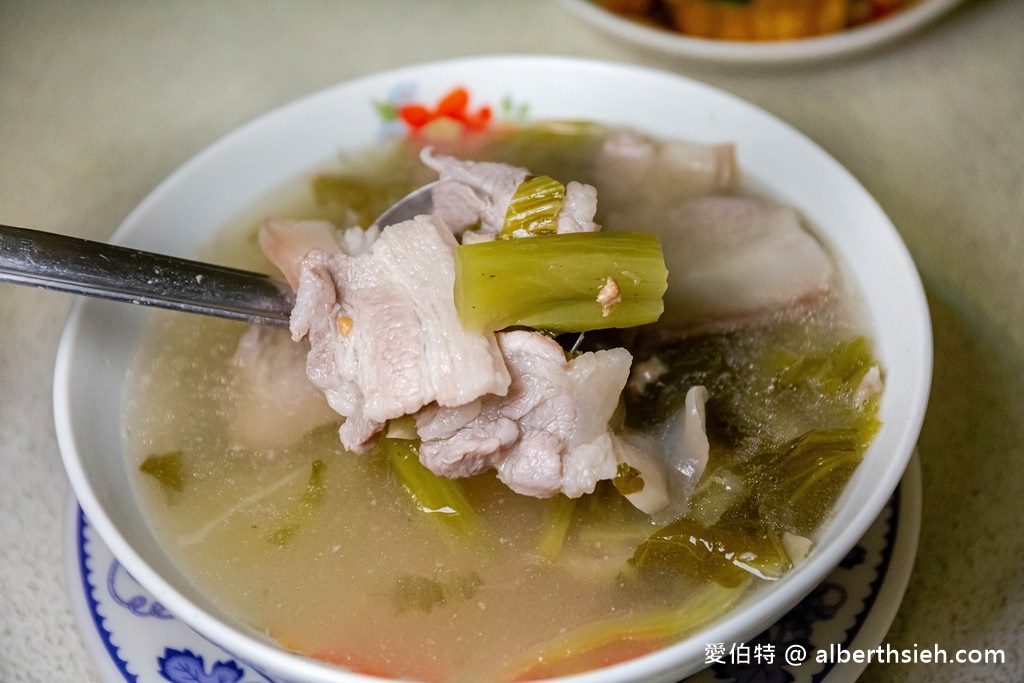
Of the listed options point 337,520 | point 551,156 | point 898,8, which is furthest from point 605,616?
point 898,8

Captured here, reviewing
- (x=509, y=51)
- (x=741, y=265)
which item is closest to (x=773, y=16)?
(x=509, y=51)

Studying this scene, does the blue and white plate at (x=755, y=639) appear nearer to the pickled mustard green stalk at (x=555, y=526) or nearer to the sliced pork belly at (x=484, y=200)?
the pickled mustard green stalk at (x=555, y=526)

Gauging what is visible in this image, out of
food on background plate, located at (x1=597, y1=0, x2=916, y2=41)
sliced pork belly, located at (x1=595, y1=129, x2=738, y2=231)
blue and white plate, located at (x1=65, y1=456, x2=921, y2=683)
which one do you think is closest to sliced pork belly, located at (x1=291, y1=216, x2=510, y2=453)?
blue and white plate, located at (x1=65, y1=456, x2=921, y2=683)

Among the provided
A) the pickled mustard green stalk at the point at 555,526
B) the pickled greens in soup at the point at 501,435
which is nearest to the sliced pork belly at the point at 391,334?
the pickled greens in soup at the point at 501,435

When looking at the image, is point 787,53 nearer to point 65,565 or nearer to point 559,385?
point 559,385

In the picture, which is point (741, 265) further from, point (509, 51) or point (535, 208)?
point (509, 51)
